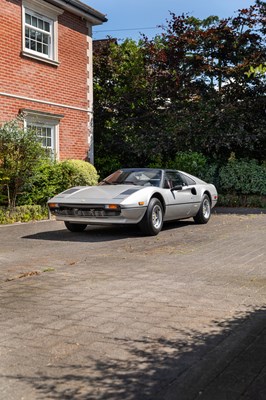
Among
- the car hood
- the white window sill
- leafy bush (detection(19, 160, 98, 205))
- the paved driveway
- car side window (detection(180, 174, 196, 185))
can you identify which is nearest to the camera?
the paved driveway

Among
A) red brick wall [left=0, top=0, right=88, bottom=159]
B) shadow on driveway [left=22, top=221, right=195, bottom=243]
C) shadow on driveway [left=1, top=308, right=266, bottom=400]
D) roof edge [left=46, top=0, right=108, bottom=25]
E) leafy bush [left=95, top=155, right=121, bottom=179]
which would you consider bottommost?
shadow on driveway [left=1, top=308, right=266, bottom=400]

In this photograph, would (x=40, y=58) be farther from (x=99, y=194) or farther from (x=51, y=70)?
(x=99, y=194)

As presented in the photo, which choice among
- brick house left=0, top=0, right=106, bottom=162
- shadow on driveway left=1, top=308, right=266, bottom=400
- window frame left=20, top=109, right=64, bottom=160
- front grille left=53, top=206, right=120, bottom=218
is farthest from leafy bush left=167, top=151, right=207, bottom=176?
shadow on driveway left=1, top=308, right=266, bottom=400

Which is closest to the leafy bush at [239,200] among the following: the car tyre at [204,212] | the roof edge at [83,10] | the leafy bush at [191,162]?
the leafy bush at [191,162]

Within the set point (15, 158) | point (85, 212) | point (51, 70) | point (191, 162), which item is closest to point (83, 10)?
point (51, 70)

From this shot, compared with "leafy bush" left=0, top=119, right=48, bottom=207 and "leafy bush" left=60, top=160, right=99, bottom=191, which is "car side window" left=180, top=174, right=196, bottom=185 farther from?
"leafy bush" left=60, top=160, right=99, bottom=191

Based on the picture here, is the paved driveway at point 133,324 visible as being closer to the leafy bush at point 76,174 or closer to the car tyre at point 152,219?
the car tyre at point 152,219

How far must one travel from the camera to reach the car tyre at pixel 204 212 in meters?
11.7

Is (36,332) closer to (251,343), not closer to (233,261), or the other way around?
(251,343)

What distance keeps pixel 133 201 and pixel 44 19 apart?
904cm

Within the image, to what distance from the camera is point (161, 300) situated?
4.75m

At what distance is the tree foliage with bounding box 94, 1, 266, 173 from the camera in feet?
57.4

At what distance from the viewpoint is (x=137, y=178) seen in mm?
10422

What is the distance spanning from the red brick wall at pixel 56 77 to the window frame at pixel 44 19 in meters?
0.16
